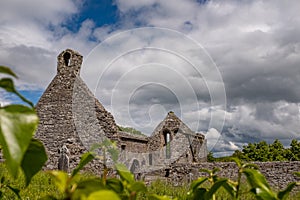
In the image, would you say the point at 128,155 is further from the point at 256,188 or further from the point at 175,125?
the point at 256,188

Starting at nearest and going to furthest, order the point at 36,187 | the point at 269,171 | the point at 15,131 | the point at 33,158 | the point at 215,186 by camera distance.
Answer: the point at 15,131, the point at 33,158, the point at 215,186, the point at 36,187, the point at 269,171

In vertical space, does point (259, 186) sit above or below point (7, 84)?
below

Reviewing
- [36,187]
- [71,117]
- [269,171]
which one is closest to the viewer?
[36,187]

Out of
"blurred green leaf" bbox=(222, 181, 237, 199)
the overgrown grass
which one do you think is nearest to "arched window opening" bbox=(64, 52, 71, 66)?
the overgrown grass

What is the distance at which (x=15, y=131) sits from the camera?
14.7 inches

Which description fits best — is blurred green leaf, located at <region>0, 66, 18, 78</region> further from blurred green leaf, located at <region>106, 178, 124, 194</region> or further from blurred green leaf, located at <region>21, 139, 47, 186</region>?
blurred green leaf, located at <region>106, 178, 124, 194</region>

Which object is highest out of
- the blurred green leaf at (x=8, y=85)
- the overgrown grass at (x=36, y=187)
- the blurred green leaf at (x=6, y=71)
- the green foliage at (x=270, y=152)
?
the green foliage at (x=270, y=152)

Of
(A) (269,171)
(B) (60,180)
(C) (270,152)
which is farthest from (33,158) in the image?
(C) (270,152)

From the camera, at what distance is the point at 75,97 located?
17781 millimetres

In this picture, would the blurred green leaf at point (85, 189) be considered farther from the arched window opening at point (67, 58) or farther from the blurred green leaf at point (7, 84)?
the arched window opening at point (67, 58)

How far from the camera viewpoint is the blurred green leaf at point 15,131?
358 millimetres

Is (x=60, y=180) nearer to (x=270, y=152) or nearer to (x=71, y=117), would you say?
(x=71, y=117)

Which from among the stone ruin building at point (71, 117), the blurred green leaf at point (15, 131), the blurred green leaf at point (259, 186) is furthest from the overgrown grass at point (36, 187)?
the blurred green leaf at point (15, 131)

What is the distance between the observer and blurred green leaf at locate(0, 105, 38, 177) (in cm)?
36
